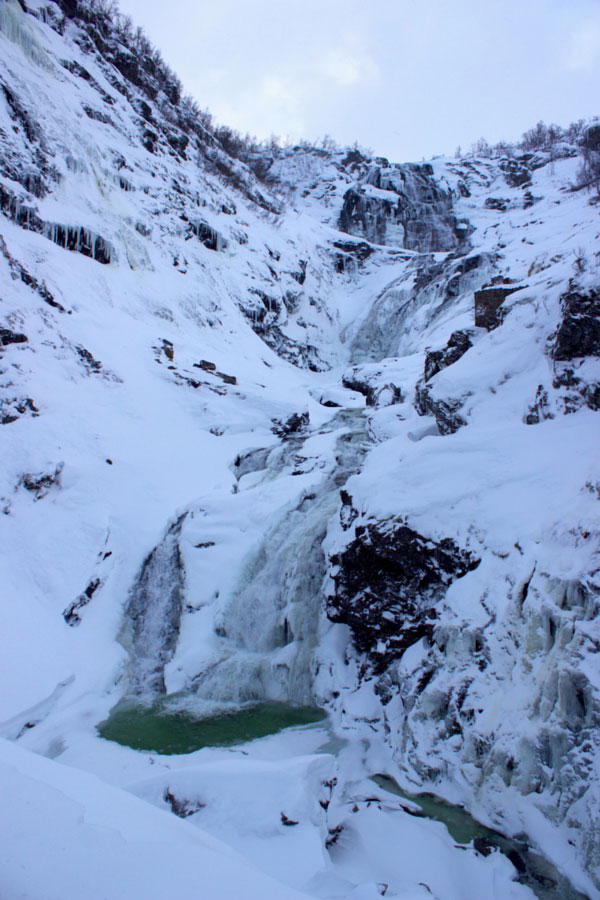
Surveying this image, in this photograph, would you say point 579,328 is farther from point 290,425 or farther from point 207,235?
point 207,235

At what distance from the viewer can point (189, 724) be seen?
695cm

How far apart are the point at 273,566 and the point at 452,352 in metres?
7.10

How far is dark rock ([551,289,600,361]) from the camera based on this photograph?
303 inches

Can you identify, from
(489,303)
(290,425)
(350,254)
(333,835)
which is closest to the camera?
(333,835)

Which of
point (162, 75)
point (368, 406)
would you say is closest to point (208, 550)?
point (368, 406)

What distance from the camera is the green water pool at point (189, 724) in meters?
6.52

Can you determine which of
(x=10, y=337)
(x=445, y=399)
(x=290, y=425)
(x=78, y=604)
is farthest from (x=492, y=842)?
(x=10, y=337)

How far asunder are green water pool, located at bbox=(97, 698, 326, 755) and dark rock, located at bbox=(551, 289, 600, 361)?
7350mm

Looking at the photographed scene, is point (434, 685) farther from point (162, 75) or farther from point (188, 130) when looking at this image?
point (162, 75)

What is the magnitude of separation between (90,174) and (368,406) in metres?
16.6

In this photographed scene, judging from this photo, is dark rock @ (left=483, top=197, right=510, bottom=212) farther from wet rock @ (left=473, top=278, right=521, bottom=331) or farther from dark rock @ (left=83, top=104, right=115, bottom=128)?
wet rock @ (left=473, top=278, right=521, bottom=331)

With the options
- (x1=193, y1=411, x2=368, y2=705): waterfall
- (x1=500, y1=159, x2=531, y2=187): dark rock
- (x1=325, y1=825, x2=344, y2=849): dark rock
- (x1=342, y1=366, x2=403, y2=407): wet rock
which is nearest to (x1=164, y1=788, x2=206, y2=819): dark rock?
(x1=325, y1=825, x2=344, y2=849): dark rock

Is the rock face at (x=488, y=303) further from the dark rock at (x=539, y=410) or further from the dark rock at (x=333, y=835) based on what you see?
the dark rock at (x=333, y=835)

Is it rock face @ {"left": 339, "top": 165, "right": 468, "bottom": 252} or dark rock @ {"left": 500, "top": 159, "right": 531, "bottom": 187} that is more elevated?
dark rock @ {"left": 500, "top": 159, "right": 531, "bottom": 187}
